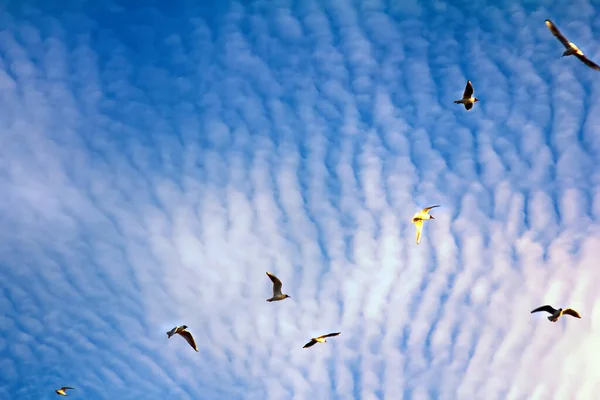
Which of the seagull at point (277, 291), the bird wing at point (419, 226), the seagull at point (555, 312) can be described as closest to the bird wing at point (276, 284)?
the seagull at point (277, 291)

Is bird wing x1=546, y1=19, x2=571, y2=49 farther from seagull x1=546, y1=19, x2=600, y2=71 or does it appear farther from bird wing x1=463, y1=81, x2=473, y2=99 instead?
bird wing x1=463, y1=81, x2=473, y2=99

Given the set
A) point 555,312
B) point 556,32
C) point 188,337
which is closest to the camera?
point 556,32

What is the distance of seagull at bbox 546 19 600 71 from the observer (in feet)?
56.5

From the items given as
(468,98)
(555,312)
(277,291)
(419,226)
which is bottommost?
(555,312)

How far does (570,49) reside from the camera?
19.0 m

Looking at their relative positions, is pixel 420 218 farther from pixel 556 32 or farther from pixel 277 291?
pixel 556 32

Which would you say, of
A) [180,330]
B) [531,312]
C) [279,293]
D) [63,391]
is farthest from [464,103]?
[63,391]

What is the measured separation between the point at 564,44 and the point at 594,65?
1603mm

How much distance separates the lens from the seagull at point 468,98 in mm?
23453

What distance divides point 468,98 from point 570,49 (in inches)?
213

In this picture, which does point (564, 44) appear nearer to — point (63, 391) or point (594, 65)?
point (594, 65)

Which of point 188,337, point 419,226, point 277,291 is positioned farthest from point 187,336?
point 419,226

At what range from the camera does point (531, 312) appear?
75.5 ft

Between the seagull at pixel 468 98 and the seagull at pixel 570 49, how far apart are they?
14.9ft
